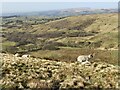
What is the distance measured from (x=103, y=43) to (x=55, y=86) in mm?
126692

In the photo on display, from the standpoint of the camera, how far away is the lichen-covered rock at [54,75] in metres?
24.9

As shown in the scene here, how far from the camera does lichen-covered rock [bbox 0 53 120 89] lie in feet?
81.7

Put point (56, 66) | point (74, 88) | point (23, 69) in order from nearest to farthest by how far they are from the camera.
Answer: point (74, 88) → point (23, 69) → point (56, 66)

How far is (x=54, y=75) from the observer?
88.9 ft

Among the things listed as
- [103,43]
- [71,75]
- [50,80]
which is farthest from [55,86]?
[103,43]

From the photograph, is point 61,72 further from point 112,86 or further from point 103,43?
point 103,43

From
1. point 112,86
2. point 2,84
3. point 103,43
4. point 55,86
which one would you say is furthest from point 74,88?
point 103,43

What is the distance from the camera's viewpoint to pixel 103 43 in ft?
490

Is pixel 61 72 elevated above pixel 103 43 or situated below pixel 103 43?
above

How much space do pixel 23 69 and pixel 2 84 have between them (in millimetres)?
4067

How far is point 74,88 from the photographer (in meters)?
24.3

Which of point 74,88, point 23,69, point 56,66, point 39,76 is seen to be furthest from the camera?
point 56,66

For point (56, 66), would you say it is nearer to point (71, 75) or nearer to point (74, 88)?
point (71, 75)

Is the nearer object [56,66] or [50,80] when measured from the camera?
[50,80]
